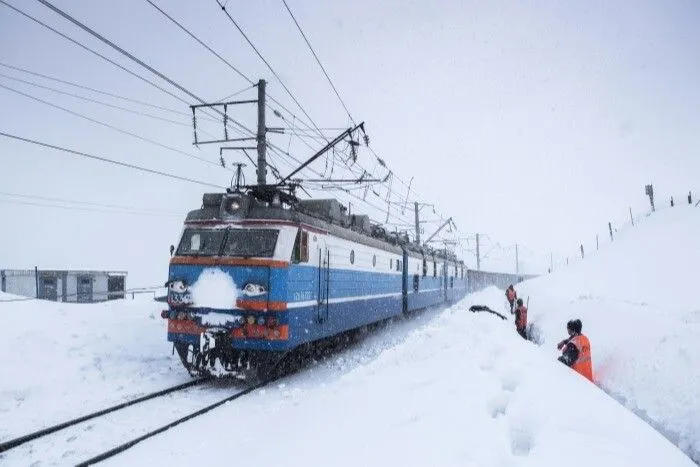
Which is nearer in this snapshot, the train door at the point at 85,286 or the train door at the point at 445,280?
the train door at the point at 85,286

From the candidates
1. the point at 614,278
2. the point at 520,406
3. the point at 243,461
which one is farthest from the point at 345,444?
the point at 614,278

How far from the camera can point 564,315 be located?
1709cm

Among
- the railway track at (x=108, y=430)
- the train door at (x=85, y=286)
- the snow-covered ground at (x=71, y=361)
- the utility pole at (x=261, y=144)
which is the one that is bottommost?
the railway track at (x=108, y=430)

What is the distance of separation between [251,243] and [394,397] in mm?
4450

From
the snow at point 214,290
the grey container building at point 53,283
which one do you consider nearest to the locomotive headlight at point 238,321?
the snow at point 214,290

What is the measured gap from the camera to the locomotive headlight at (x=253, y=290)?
8609 millimetres

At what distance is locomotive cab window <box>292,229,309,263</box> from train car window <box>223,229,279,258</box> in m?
0.48

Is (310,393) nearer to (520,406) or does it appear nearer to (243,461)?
(243,461)

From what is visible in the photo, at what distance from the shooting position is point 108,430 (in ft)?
20.6

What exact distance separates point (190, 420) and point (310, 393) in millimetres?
1949

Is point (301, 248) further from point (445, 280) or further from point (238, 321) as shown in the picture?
point (445, 280)

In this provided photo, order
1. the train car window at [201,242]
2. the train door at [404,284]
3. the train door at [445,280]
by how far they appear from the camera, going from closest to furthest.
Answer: the train car window at [201,242], the train door at [404,284], the train door at [445,280]

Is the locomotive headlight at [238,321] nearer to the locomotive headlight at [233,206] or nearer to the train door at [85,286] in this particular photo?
the locomotive headlight at [233,206]

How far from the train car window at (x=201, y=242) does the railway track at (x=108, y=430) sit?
2504 millimetres
